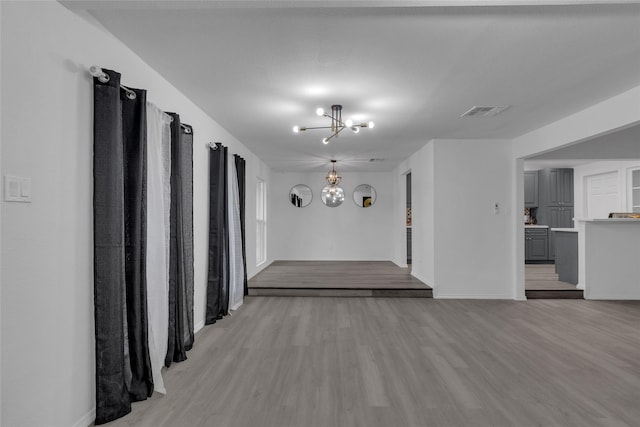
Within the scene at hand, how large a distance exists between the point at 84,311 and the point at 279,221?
7.33m

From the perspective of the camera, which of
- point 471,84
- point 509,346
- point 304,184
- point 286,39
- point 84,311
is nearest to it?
point 84,311

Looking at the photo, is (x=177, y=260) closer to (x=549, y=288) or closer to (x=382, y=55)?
(x=382, y=55)

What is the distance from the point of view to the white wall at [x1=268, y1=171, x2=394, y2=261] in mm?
9297

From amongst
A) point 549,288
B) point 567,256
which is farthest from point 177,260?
point 567,256

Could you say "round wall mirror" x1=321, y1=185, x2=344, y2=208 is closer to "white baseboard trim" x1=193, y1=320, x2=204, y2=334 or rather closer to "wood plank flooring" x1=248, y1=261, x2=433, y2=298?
"wood plank flooring" x1=248, y1=261, x2=433, y2=298

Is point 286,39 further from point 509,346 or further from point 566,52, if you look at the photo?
point 509,346

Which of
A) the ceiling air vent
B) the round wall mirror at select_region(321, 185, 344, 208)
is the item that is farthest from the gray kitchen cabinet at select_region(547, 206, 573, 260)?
the ceiling air vent

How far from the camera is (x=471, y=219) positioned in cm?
556

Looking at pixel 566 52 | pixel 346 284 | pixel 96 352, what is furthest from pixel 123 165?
pixel 346 284

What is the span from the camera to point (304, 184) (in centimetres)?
934

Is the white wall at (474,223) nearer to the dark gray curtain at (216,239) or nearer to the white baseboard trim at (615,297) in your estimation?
the white baseboard trim at (615,297)

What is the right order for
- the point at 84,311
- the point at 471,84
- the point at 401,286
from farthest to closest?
the point at 401,286 → the point at 471,84 → the point at 84,311

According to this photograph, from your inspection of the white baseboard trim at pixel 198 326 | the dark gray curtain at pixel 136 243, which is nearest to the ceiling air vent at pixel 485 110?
the dark gray curtain at pixel 136 243

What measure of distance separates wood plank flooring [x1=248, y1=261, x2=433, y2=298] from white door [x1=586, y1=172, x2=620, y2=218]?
4.70 m
